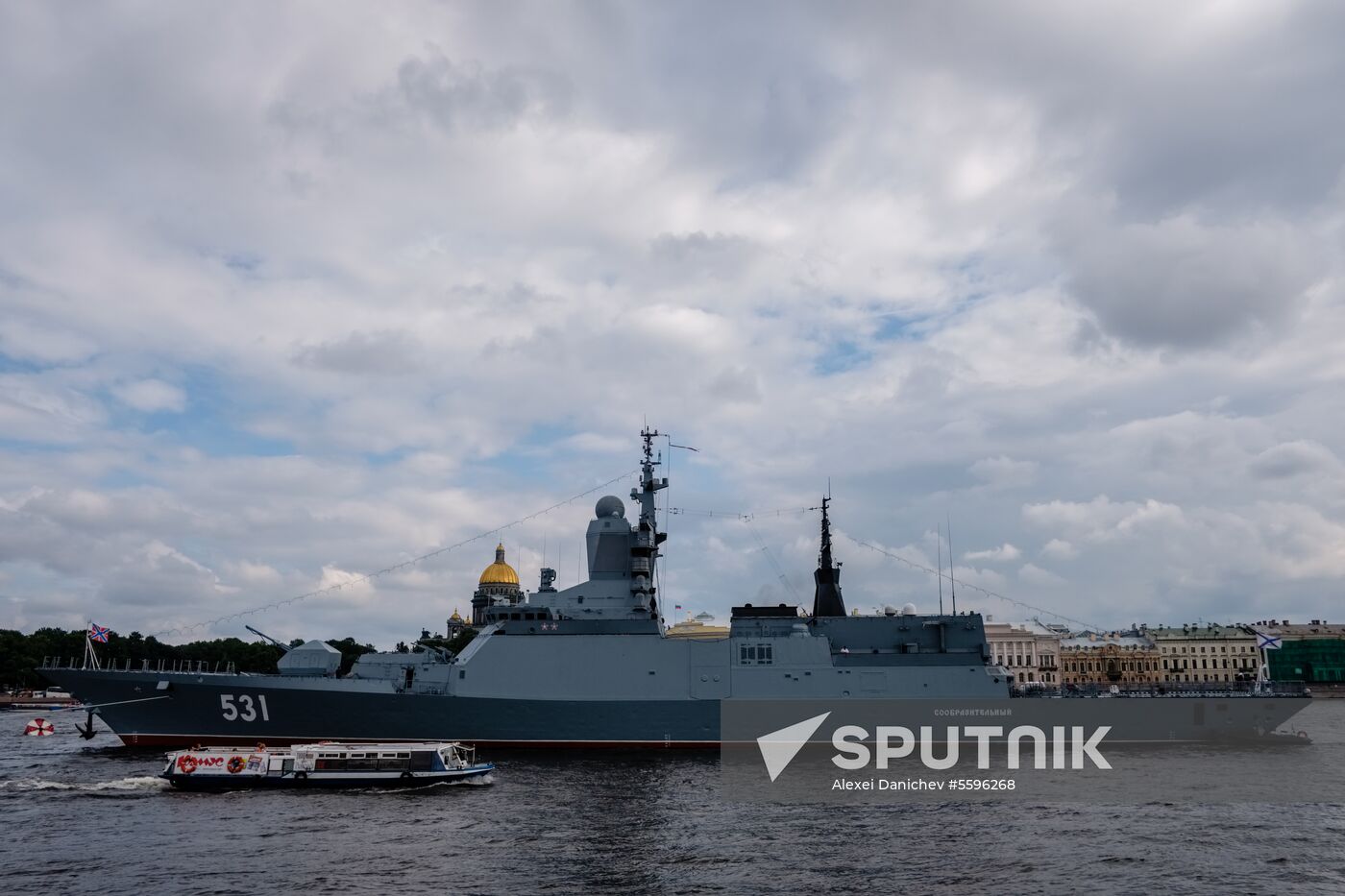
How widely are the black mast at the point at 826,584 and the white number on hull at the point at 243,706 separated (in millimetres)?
21799

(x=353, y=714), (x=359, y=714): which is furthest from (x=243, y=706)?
(x=359, y=714)

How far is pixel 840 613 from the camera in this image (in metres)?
37.4

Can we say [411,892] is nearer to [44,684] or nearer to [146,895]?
[146,895]

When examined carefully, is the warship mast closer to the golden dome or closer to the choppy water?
the choppy water

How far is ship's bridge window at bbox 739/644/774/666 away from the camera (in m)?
32.9

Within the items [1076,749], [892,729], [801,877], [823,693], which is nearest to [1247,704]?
[1076,749]

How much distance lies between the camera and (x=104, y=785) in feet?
81.6

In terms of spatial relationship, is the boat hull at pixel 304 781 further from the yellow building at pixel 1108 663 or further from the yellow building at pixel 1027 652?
the yellow building at pixel 1108 663

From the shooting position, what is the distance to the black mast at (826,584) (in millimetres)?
37375

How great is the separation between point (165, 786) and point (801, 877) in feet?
62.7

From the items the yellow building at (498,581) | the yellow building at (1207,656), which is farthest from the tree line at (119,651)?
the yellow building at (1207,656)

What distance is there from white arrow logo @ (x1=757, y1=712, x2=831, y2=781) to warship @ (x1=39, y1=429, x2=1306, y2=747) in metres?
1.09
